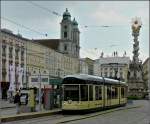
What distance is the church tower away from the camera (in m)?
155

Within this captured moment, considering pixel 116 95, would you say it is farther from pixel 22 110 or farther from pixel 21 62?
pixel 21 62

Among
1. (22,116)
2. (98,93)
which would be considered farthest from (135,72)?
(22,116)

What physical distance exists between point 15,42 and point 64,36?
63.4m

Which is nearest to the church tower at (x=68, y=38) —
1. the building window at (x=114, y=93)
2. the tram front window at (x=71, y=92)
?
the building window at (x=114, y=93)

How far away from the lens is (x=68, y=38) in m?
159

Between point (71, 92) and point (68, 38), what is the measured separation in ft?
409

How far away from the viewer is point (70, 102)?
3491 cm

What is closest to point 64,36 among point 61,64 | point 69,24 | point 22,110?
point 69,24

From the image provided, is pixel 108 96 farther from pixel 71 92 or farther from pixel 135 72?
pixel 135 72

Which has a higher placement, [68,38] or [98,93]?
[68,38]

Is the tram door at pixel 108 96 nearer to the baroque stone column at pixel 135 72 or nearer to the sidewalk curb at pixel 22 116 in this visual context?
the sidewalk curb at pixel 22 116

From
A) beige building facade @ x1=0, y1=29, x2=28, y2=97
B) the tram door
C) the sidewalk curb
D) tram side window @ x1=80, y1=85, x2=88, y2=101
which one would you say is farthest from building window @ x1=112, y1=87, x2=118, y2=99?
beige building facade @ x1=0, y1=29, x2=28, y2=97

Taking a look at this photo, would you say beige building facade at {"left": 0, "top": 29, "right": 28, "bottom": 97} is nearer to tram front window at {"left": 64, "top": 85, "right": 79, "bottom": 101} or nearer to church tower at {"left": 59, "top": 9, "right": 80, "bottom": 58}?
tram front window at {"left": 64, "top": 85, "right": 79, "bottom": 101}

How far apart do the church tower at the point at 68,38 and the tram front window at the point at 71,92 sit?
116991mm
